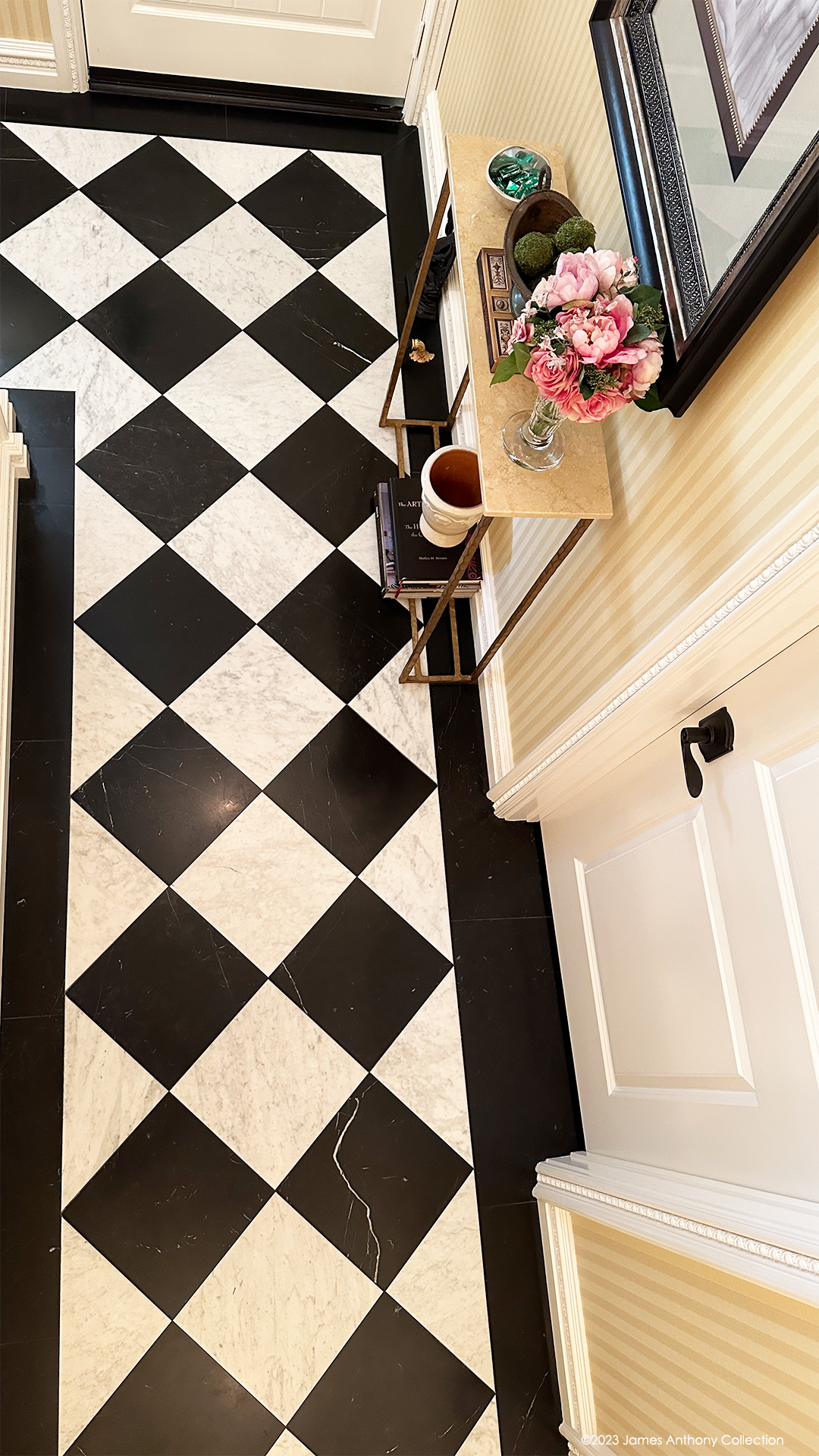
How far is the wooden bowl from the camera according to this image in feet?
4.93

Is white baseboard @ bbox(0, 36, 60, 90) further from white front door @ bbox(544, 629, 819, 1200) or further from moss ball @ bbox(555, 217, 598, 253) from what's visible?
white front door @ bbox(544, 629, 819, 1200)

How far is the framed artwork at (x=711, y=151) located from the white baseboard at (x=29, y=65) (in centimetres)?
173

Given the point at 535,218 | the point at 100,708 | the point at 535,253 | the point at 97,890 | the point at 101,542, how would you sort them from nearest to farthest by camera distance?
1. the point at 535,253
2. the point at 535,218
3. the point at 97,890
4. the point at 100,708
5. the point at 101,542

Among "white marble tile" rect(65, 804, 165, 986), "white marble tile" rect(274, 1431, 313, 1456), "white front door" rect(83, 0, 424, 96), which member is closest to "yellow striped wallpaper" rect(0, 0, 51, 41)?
"white front door" rect(83, 0, 424, 96)

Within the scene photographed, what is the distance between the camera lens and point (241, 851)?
78.7 inches

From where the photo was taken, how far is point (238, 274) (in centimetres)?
249

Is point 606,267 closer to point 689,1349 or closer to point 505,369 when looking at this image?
point 505,369

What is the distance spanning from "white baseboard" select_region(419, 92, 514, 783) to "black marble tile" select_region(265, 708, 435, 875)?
180 mm

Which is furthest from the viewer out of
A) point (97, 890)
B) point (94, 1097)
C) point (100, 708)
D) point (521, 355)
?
point (100, 708)

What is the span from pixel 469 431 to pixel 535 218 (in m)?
0.77

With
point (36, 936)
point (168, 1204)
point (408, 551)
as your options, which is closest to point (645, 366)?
point (408, 551)

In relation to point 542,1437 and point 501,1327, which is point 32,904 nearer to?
point 501,1327

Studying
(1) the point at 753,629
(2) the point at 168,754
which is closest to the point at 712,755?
(1) the point at 753,629

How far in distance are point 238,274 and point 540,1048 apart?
204cm
